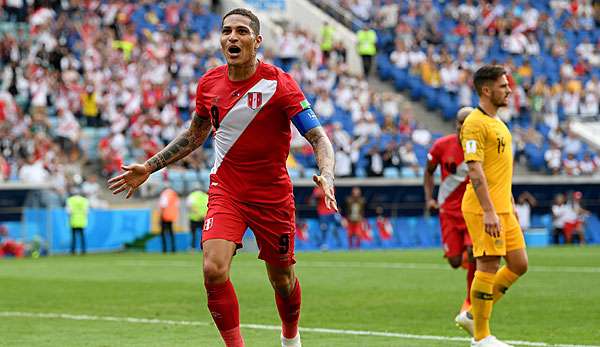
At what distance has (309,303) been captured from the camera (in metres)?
15.4

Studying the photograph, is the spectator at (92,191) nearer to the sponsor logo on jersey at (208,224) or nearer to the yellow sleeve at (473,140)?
the yellow sleeve at (473,140)

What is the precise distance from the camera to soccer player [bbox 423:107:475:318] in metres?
13.8

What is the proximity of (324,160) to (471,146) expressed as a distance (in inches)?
86.8

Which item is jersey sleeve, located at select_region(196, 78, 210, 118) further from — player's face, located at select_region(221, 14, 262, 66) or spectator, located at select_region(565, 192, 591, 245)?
spectator, located at select_region(565, 192, 591, 245)

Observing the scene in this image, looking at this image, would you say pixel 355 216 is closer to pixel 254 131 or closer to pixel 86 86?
pixel 86 86

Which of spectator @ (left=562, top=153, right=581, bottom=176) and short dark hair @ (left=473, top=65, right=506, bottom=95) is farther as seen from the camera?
spectator @ (left=562, top=153, right=581, bottom=176)

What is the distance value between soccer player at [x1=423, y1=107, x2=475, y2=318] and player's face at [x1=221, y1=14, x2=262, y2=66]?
5.58 metres

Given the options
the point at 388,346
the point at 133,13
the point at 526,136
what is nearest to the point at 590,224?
the point at 526,136

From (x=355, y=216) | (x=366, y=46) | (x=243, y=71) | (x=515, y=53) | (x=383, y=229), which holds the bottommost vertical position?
(x=383, y=229)

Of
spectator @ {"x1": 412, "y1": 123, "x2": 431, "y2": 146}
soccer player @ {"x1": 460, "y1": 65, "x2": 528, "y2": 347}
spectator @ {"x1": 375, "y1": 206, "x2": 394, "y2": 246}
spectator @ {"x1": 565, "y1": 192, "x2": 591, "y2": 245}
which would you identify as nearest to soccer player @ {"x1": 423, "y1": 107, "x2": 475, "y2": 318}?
soccer player @ {"x1": 460, "y1": 65, "x2": 528, "y2": 347}

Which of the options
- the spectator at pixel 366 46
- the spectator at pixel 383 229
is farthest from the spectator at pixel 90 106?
the spectator at pixel 366 46

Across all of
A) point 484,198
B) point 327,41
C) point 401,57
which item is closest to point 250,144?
point 484,198

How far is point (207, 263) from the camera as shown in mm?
8211

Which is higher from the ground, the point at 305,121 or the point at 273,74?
the point at 273,74
